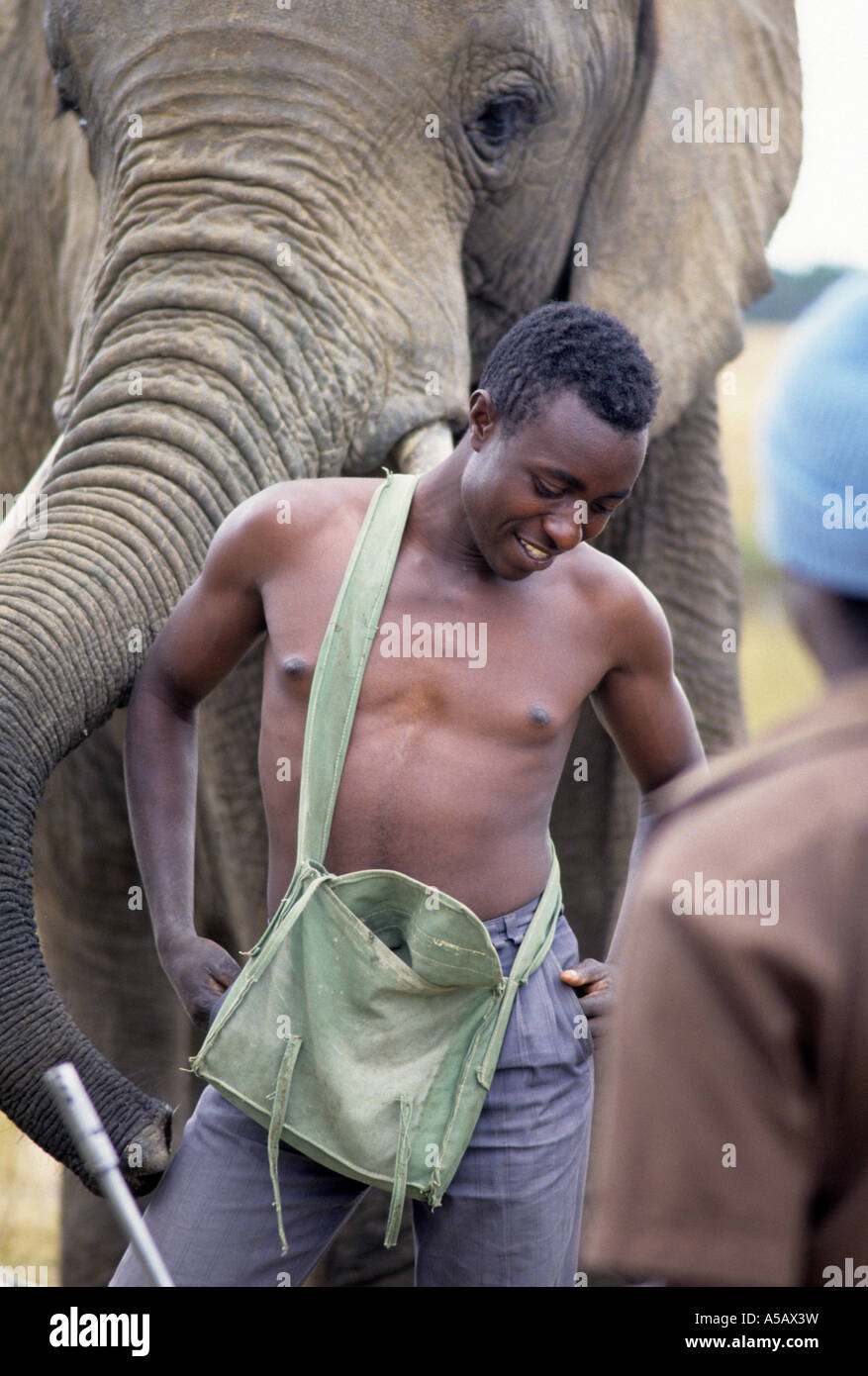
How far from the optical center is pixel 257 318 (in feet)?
9.01

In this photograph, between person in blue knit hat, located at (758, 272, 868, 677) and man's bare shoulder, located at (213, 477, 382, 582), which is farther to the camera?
man's bare shoulder, located at (213, 477, 382, 582)

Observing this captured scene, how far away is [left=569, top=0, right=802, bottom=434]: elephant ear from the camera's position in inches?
134

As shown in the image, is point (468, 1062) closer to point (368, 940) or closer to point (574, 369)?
point (368, 940)

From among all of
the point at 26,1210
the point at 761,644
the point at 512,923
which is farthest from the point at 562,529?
the point at 761,644

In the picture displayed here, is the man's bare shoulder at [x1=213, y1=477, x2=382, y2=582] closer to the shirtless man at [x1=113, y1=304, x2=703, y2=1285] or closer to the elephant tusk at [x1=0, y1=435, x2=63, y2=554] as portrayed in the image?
the shirtless man at [x1=113, y1=304, x2=703, y2=1285]

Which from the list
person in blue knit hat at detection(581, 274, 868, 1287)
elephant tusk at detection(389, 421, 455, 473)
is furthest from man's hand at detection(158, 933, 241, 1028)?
person in blue knit hat at detection(581, 274, 868, 1287)

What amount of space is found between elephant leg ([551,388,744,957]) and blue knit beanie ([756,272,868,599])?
2.59m

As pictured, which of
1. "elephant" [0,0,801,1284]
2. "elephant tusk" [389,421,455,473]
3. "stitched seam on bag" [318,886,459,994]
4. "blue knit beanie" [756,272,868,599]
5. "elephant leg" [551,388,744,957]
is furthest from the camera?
"elephant leg" [551,388,744,957]

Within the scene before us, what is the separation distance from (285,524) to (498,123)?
1249 millimetres

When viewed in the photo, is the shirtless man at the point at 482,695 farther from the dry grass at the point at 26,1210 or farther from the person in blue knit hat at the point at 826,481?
the dry grass at the point at 26,1210

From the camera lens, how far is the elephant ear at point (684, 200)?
3.42 m
